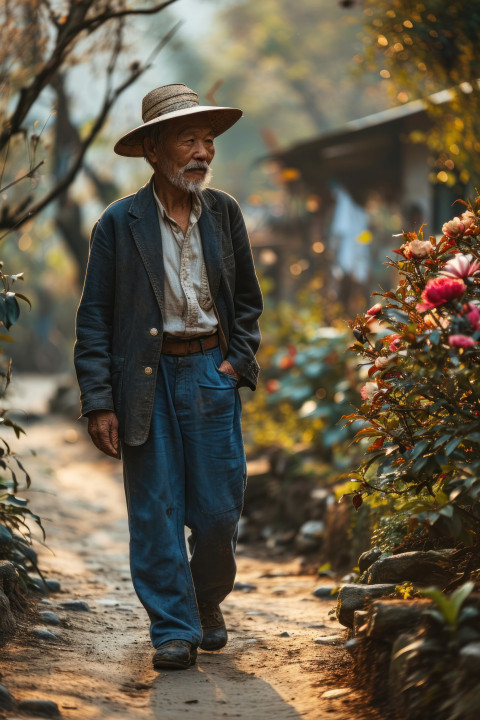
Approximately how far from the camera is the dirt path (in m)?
3.47

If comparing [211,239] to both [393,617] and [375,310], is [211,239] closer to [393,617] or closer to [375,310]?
[375,310]

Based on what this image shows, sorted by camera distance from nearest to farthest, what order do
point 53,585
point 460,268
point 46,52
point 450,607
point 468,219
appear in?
1. point 450,607
2. point 460,268
3. point 468,219
4. point 53,585
5. point 46,52

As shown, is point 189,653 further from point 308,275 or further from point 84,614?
point 308,275

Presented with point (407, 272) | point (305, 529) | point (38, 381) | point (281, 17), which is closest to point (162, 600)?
point (407, 272)

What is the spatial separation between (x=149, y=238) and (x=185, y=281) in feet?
0.79

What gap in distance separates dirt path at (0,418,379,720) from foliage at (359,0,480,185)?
139 inches

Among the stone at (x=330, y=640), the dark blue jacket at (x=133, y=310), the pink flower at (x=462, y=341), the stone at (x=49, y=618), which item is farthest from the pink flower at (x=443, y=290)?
the stone at (x=49, y=618)

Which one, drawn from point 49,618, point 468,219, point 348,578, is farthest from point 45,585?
point 468,219

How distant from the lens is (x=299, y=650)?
14.1 ft

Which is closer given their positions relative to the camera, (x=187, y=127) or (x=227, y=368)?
(x=187, y=127)

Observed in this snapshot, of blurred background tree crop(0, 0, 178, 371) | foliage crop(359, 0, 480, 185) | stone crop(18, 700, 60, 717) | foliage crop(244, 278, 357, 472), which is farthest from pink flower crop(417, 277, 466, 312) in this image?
foliage crop(359, 0, 480, 185)

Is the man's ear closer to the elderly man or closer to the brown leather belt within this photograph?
the elderly man

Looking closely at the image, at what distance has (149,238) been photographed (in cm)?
419

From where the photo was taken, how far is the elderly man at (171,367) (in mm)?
4117
